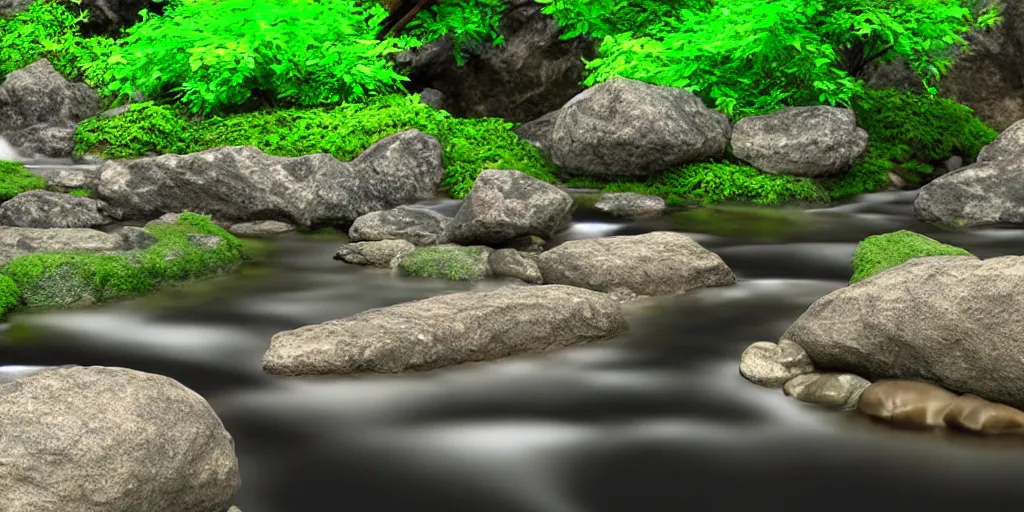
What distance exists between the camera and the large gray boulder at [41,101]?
15.7 m

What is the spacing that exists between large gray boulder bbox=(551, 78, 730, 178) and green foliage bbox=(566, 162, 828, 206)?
178mm

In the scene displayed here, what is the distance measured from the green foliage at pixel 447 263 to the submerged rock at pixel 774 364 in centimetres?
305

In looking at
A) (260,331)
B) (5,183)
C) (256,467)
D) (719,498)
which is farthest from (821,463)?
(5,183)

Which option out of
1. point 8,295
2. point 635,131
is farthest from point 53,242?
point 635,131

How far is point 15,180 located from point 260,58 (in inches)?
158

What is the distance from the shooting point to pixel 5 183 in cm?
1096

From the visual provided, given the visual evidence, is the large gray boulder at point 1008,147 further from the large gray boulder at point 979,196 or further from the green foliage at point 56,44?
the green foliage at point 56,44

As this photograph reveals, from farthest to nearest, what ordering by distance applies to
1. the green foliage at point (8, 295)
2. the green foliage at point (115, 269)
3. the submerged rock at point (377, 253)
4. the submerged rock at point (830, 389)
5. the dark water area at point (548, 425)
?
the submerged rock at point (377, 253), the green foliage at point (115, 269), the green foliage at point (8, 295), the submerged rock at point (830, 389), the dark water area at point (548, 425)

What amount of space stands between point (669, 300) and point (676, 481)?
10.5 ft

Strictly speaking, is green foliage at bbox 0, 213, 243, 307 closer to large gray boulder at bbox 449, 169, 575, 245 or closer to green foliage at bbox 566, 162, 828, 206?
large gray boulder at bbox 449, 169, 575, 245

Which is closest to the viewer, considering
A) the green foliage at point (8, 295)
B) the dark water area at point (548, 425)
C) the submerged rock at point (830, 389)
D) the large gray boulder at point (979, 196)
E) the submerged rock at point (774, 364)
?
the dark water area at point (548, 425)

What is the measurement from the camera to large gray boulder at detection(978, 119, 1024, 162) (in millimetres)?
10930

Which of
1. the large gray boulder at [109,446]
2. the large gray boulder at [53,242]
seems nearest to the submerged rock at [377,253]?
the large gray boulder at [53,242]

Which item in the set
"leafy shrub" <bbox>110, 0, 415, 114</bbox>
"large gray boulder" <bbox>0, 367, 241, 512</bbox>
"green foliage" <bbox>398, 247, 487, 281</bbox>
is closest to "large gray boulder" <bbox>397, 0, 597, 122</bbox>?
"leafy shrub" <bbox>110, 0, 415, 114</bbox>
